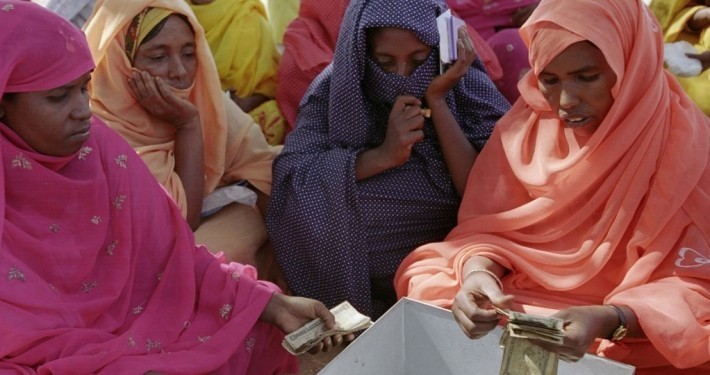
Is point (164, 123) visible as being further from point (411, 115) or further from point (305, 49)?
point (305, 49)

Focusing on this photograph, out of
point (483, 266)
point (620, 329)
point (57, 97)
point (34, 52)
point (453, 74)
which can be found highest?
point (34, 52)

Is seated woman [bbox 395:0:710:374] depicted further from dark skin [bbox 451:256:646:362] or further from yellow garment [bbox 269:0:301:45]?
yellow garment [bbox 269:0:301:45]

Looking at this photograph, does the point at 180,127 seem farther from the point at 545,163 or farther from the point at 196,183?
the point at 545,163

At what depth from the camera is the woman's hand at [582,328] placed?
196 centimetres

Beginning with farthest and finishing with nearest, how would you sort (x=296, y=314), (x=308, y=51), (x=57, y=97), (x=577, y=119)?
(x=308, y=51), (x=577, y=119), (x=296, y=314), (x=57, y=97)

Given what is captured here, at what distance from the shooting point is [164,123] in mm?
3189

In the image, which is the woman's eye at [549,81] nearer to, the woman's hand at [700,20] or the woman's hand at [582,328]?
the woman's hand at [582,328]

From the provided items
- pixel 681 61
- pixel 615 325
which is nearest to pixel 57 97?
pixel 615 325

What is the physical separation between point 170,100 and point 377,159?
75 centimetres

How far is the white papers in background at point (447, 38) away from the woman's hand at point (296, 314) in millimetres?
1069

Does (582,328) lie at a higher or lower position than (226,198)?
higher

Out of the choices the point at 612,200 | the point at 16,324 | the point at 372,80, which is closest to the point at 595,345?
the point at 612,200

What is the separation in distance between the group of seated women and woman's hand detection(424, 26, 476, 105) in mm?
11

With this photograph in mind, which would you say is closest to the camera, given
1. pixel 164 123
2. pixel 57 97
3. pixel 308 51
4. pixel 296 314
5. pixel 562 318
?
pixel 562 318
